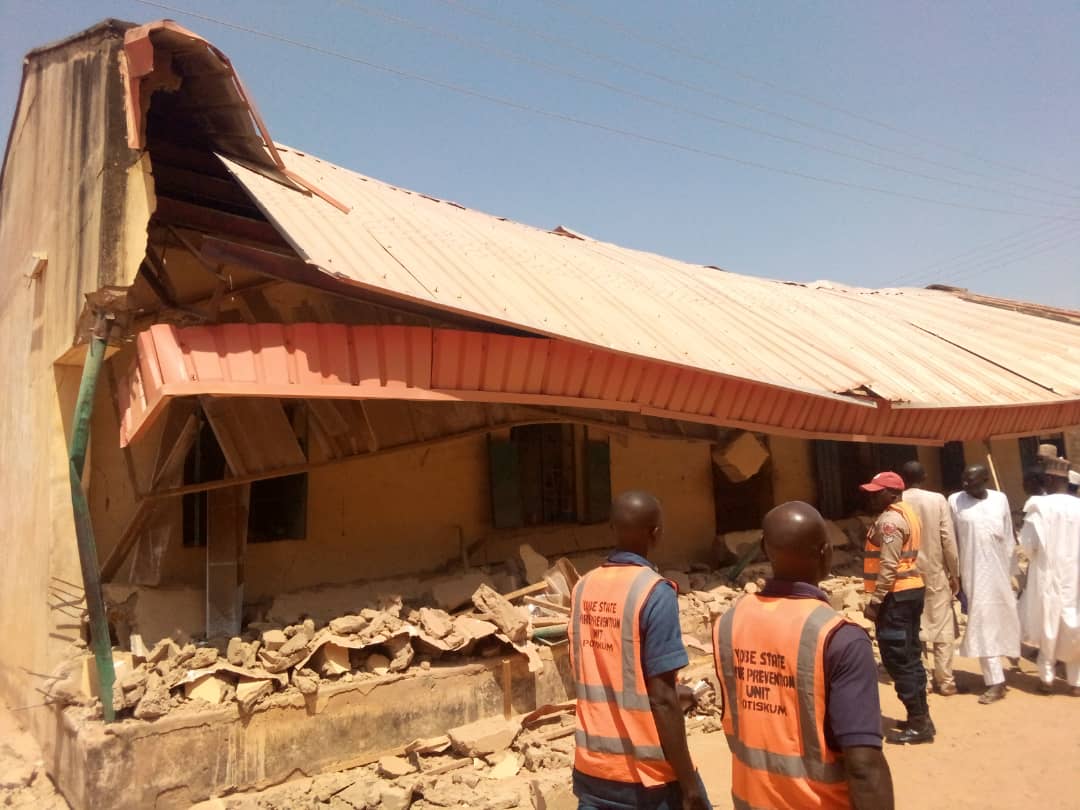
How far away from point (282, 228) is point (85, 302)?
4.80 ft

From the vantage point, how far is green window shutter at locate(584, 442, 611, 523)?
7957 millimetres

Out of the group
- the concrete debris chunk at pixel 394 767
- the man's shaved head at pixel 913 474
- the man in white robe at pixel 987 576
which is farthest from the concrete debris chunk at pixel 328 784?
the man in white robe at pixel 987 576

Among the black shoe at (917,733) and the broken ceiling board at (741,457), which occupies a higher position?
the broken ceiling board at (741,457)

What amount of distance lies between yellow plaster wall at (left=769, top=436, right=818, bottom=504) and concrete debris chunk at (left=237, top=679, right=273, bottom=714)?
694 centimetres

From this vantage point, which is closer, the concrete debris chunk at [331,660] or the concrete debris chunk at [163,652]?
the concrete debris chunk at [163,652]

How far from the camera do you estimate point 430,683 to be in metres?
5.35

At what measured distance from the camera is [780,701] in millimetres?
2109

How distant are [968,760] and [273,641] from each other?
4.65m

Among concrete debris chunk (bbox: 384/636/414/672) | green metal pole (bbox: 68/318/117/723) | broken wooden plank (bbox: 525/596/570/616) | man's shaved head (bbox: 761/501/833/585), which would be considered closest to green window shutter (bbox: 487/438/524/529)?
broken wooden plank (bbox: 525/596/570/616)

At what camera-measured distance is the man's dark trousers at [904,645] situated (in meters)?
4.91

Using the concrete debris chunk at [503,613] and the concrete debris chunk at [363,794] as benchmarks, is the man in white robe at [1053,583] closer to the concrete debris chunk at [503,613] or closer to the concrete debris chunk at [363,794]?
the concrete debris chunk at [503,613]

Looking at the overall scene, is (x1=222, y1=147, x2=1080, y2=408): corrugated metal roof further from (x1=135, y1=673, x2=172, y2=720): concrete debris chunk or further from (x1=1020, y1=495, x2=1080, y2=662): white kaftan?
(x1=135, y1=673, x2=172, y2=720): concrete debris chunk

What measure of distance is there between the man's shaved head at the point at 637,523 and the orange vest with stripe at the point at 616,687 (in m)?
0.11

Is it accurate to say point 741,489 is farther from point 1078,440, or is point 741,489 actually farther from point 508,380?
point 1078,440
